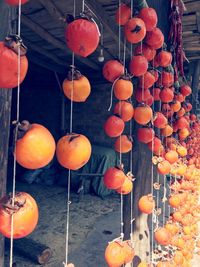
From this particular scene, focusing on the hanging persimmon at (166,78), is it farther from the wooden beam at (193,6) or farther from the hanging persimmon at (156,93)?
the wooden beam at (193,6)

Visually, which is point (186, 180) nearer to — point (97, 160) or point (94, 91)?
point (97, 160)

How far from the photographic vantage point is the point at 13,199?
1.02 metres

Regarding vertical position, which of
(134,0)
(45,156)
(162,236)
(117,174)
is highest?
(134,0)

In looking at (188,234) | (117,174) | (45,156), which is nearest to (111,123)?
(117,174)

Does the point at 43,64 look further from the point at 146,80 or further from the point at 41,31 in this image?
the point at 146,80

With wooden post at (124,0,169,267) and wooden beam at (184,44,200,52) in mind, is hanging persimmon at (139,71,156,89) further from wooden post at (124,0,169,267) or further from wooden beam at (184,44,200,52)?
wooden beam at (184,44,200,52)

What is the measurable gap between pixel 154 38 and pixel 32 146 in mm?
1909

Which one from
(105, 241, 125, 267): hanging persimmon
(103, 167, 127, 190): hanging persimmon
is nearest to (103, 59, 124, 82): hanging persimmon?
(103, 167, 127, 190): hanging persimmon

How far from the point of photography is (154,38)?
2.52 metres

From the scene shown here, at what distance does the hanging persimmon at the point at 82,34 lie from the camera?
1.31 m

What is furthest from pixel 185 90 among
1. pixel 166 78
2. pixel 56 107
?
pixel 56 107

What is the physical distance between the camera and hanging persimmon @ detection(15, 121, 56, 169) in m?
1.06

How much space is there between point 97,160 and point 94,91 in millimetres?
2290

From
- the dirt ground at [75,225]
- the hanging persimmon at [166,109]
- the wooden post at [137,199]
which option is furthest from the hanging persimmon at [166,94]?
the dirt ground at [75,225]
